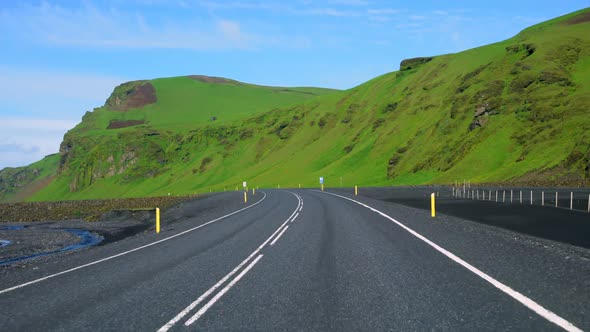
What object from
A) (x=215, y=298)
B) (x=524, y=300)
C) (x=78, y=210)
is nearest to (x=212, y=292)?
(x=215, y=298)

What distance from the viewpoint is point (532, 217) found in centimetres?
2261

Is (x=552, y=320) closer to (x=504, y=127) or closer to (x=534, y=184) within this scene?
(x=534, y=184)

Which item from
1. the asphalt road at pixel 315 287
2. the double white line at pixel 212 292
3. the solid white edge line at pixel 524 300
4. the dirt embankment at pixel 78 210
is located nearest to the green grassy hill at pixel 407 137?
the dirt embankment at pixel 78 210

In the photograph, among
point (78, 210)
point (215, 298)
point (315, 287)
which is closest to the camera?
point (215, 298)

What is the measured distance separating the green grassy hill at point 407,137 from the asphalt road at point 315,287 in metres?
52.0

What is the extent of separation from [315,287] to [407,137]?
103233 millimetres

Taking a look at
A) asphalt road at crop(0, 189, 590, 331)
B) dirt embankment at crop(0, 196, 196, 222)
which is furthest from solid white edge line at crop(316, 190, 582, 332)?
dirt embankment at crop(0, 196, 196, 222)

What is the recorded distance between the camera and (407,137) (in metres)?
109

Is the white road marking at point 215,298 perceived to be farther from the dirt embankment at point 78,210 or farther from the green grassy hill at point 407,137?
the green grassy hill at point 407,137

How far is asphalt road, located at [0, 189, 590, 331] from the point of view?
6.71 meters

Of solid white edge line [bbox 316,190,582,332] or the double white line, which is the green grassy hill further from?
the double white line

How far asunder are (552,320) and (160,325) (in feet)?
16.1

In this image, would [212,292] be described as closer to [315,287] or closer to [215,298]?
[215,298]

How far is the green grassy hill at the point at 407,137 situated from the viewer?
255ft
